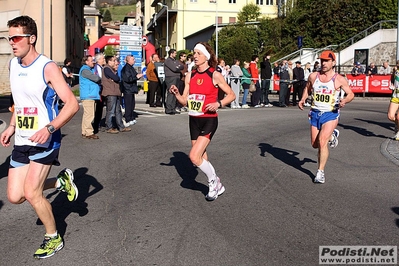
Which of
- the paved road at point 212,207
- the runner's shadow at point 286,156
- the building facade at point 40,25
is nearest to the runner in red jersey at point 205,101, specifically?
the paved road at point 212,207

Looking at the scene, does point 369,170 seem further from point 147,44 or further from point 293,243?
point 147,44

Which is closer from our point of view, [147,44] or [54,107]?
[54,107]

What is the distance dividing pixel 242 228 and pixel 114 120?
9314 mm

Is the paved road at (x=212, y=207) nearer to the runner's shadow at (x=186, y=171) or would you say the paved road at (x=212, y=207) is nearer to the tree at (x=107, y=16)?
the runner's shadow at (x=186, y=171)

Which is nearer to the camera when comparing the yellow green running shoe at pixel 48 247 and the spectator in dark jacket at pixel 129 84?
the yellow green running shoe at pixel 48 247

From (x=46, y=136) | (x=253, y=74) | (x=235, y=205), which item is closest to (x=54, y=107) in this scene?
(x=46, y=136)

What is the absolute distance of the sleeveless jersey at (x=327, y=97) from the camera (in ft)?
27.5

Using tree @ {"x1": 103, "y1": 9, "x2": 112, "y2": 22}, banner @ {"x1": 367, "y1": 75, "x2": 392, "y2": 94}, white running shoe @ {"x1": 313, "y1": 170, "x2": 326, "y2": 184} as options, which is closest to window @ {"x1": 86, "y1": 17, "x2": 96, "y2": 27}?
tree @ {"x1": 103, "y1": 9, "x2": 112, "y2": 22}

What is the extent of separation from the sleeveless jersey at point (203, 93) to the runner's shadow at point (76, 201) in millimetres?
1846

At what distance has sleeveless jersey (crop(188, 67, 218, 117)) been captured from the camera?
282 inches

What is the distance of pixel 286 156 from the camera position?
1055 centimetres

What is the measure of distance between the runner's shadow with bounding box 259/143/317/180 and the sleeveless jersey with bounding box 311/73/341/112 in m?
1.13

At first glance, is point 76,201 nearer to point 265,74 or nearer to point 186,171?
point 186,171

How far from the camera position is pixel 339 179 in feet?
27.7
